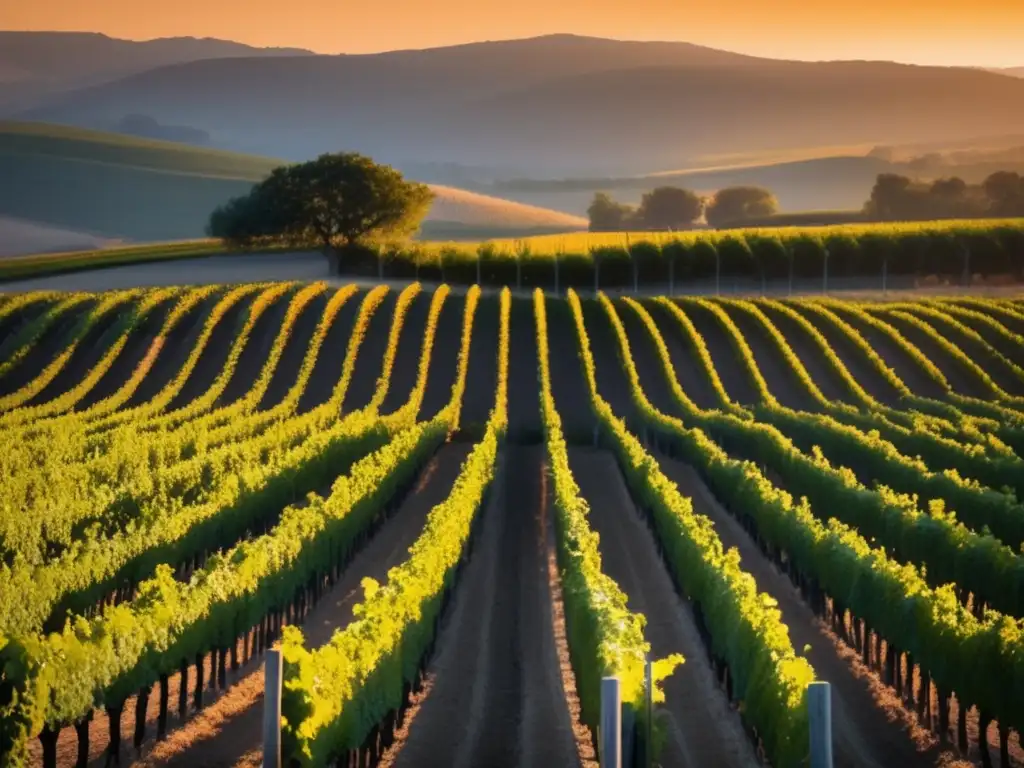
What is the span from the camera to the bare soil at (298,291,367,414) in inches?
2510

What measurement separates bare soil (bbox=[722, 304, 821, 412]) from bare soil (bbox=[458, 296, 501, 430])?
38.4 ft

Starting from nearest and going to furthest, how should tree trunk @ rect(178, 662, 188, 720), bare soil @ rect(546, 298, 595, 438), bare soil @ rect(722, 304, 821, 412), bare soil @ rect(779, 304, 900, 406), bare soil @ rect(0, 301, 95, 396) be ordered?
1. tree trunk @ rect(178, 662, 188, 720)
2. bare soil @ rect(546, 298, 595, 438)
3. bare soil @ rect(722, 304, 821, 412)
4. bare soil @ rect(779, 304, 900, 406)
5. bare soil @ rect(0, 301, 95, 396)

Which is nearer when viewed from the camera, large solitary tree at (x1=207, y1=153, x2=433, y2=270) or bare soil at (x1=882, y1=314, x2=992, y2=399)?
bare soil at (x1=882, y1=314, x2=992, y2=399)

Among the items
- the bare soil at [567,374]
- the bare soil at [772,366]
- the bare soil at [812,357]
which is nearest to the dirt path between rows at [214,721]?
the bare soil at [567,374]

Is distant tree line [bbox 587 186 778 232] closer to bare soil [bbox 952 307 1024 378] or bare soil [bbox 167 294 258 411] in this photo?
bare soil [bbox 952 307 1024 378]

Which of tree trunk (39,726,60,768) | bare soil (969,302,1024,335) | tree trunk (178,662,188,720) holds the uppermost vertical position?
bare soil (969,302,1024,335)

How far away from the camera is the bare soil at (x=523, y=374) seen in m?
59.8

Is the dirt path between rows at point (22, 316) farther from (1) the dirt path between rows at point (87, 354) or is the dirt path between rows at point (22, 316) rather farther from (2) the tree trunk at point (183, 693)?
(2) the tree trunk at point (183, 693)

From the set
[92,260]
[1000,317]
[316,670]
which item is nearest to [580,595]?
[316,670]

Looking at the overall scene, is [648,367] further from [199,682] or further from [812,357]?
[199,682]

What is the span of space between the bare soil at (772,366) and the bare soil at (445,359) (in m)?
12.4

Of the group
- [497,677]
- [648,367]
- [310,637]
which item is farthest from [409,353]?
[497,677]

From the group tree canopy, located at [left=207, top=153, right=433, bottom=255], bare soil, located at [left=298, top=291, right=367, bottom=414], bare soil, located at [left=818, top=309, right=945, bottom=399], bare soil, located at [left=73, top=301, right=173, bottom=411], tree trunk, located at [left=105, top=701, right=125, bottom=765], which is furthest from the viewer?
tree canopy, located at [left=207, top=153, right=433, bottom=255]

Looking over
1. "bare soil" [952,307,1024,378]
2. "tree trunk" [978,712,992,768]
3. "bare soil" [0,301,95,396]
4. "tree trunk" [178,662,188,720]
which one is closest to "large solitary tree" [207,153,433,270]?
"bare soil" [0,301,95,396]
